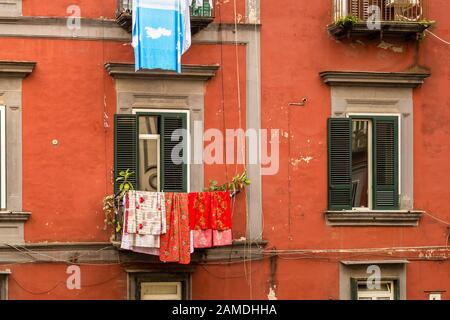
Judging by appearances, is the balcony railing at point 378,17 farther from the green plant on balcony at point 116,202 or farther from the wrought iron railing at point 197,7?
the green plant on balcony at point 116,202

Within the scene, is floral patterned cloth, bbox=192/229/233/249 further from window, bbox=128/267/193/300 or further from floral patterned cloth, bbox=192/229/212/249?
window, bbox=128/267/193/300

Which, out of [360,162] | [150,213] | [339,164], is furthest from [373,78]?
[150,213]

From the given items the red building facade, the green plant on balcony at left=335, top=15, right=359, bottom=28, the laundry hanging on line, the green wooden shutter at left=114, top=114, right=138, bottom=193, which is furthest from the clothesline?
the green plant on balcony at left=335, top=15, right=359, bottom=28

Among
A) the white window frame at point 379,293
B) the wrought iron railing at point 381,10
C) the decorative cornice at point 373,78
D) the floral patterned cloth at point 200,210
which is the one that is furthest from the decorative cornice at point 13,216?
the wrought iron railing at point 381,10

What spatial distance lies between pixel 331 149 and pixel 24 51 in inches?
218

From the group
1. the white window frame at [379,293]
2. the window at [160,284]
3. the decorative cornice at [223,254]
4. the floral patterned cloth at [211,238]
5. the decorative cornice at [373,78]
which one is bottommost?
the white window frame at [379,293]

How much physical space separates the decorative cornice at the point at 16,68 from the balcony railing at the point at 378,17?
17.4 feet

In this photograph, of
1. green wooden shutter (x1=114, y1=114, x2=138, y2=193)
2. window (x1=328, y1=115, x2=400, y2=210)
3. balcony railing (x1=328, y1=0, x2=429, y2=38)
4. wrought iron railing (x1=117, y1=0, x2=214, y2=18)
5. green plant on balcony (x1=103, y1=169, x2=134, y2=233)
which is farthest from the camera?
window (x1=328, y1=115, x2=400, y2=210)

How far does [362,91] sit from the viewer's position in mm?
19703

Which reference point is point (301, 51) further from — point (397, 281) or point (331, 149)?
point (397, 281)

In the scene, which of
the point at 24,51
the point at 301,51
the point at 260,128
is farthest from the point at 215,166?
the point at 24,51

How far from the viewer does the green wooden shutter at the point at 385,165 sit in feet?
64.5

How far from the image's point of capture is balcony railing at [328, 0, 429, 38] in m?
19.3

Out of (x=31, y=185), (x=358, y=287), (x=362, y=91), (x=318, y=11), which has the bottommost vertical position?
(x=358, y=287)
